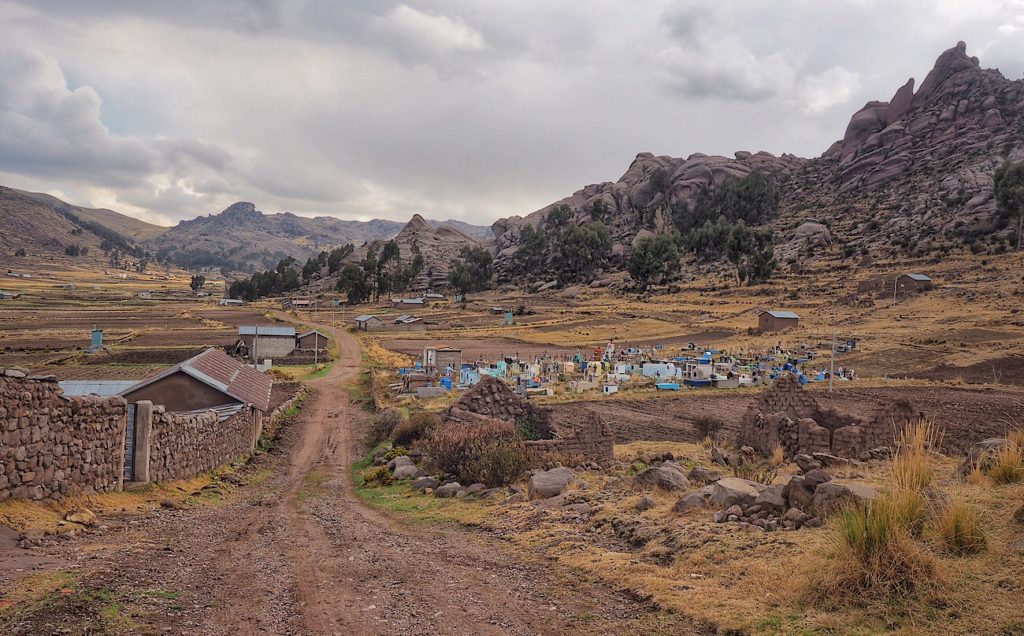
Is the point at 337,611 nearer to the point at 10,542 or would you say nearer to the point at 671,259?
the point at 10,542

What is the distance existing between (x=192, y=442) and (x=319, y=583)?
921 cm

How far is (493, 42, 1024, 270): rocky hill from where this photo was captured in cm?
10425

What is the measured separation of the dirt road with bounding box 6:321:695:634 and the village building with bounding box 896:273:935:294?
78.4m

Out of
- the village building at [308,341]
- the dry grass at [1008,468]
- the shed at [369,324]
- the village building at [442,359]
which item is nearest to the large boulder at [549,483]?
the dry grass at [1008,468]

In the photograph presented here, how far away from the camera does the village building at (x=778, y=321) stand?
2616 inches

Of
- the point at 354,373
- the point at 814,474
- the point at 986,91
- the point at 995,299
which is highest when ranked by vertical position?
the point at 986,91

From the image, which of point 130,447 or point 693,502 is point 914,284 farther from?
point 130,447

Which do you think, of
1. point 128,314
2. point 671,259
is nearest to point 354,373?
point 128,314

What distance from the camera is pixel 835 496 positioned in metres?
7.47

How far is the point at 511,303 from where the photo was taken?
377 ft

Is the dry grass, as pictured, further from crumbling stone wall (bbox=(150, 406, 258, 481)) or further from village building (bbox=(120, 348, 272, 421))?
village building (bbox=(120, 348, 272, 421))

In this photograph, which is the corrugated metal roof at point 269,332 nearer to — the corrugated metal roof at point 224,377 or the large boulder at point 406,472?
the corrugated metal roof at point 224,377

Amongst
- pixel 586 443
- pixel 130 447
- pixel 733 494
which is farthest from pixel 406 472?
pixel 733 494

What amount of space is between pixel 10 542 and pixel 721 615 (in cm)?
793
